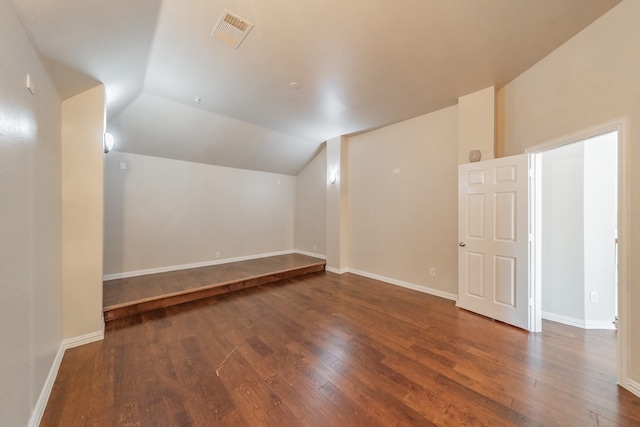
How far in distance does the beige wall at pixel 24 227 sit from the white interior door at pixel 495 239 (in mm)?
4084

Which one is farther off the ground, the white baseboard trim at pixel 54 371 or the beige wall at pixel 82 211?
the beige wall at pixel 82 211

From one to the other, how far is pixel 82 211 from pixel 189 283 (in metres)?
1.93

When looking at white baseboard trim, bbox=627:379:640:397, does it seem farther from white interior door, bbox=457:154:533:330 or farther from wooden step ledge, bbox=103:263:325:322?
wooden step ledge, bbox=103:263:325:322

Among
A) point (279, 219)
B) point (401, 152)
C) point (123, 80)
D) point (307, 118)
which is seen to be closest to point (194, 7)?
point (123, 80)

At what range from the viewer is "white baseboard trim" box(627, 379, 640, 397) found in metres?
1.65

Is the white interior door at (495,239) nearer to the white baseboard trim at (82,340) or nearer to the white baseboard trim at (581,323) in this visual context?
the white baseboard trim at (581,323)

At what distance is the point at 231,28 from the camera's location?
2104 millimetres

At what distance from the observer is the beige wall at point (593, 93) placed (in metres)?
1.70

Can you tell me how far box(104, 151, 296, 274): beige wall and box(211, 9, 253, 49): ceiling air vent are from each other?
3.37 m

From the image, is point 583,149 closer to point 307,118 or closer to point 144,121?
point 307,118

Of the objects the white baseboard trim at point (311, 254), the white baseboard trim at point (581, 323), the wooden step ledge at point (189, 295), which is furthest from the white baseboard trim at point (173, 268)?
the white baseboard trim at point (581, 323)

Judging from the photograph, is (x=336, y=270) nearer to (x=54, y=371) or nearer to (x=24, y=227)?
(x=54, y=371)

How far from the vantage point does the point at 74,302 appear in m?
2.25

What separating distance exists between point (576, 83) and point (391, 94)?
5.96 ft
